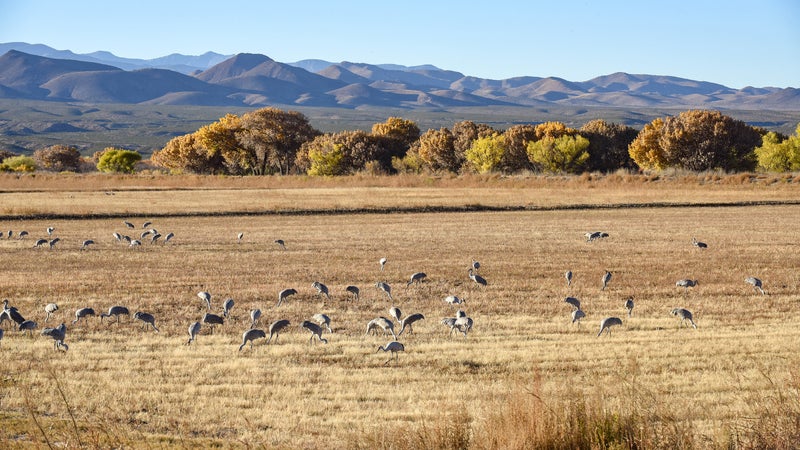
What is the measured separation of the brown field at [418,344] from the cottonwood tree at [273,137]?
45.2m

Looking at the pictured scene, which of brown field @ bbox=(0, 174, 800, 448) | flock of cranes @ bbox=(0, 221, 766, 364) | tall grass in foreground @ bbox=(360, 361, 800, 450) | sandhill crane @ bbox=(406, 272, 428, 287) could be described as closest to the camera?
tall grass in foreground @ bbox=(360, 361, 800, 450)

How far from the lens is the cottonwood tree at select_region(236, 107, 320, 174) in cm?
8281

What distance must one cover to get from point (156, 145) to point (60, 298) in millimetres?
180378

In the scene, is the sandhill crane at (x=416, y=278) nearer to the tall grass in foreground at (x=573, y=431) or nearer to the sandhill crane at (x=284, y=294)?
the sandhill crane at (x=284, y=294)

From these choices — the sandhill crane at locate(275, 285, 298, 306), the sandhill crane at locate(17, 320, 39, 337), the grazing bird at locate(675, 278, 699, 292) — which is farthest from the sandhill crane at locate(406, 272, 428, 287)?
the sandhill crane at locate(17, 320, 39, 337)

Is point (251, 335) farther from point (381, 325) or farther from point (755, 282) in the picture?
point (755, 282)

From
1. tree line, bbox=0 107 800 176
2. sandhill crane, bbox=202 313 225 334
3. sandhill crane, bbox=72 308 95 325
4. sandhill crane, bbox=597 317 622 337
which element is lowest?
tree line, bbox=0 107 800 176

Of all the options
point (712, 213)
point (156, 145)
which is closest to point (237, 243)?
point (712, 213)

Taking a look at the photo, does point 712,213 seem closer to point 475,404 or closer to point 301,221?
point 301,221

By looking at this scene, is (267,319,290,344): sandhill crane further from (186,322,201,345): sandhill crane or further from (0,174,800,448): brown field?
(186,322,201,345): sandhill crane

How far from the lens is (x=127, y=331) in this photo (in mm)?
15297

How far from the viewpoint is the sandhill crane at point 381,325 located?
14.3m

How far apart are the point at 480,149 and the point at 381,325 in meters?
66.6

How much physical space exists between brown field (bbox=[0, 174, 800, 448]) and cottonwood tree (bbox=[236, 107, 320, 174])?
4518 centimetres
